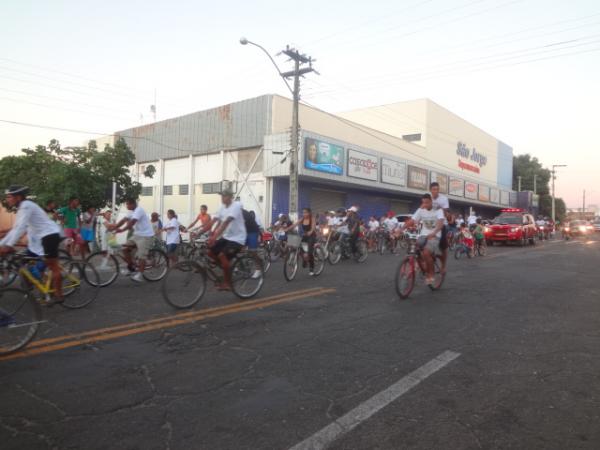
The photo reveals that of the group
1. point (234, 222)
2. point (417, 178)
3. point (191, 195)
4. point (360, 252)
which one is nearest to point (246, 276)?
point (234, 222)

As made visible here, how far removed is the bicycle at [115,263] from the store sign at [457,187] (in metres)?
34.3

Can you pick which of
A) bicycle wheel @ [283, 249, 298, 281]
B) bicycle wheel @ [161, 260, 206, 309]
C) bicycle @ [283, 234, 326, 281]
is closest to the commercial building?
bicycle @ [283, 234, 326, 281]

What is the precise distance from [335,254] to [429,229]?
582 centimetres

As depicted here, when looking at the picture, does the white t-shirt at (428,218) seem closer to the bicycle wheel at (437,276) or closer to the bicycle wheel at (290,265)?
the bicycle wheel at (437,276)

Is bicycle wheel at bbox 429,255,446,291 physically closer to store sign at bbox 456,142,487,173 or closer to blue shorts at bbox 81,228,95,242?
blue shorts at bbox 81,228,95,242

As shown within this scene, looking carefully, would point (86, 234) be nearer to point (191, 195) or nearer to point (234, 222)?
point (234, 222)

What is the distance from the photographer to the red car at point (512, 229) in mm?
23109

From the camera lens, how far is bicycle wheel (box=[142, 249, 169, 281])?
9.16m

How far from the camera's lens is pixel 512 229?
23125 millimetres

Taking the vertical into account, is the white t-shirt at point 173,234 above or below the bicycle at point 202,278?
above

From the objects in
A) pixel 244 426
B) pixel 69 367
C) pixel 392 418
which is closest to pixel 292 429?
pixel 244 426

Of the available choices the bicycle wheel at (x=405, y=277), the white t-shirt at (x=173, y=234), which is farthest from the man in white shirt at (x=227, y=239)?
the white t-shirt at (x=173, y=234)

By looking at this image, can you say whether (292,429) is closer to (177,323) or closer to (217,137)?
(177,323)

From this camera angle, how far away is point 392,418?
9.80 feet
